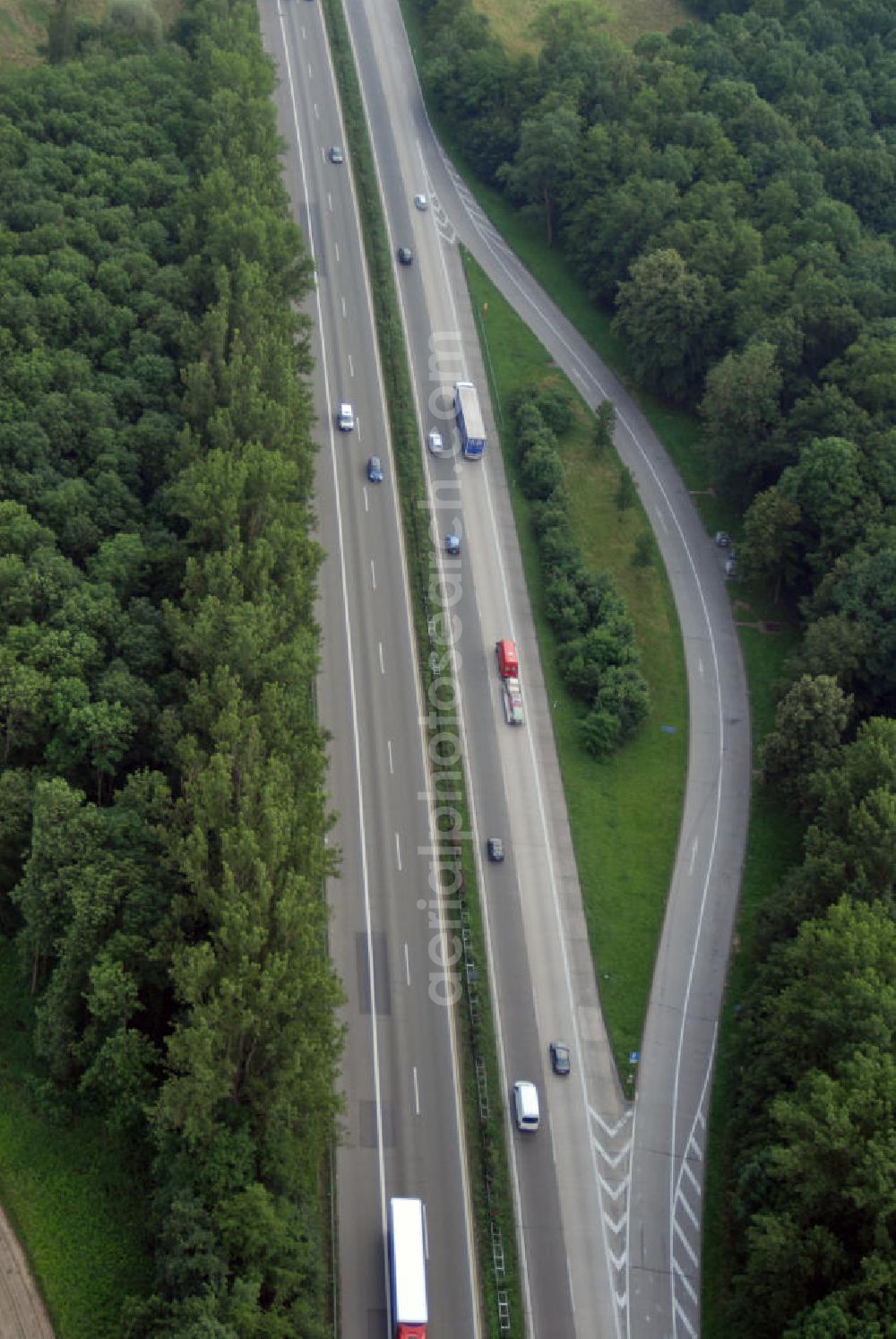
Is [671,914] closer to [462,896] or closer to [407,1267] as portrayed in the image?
[462,896]

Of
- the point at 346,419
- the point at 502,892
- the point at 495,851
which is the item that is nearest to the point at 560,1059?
the point at 502,892

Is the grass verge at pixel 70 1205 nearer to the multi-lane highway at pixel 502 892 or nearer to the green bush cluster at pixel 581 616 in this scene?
the multi-lane highway at pixel 502 892

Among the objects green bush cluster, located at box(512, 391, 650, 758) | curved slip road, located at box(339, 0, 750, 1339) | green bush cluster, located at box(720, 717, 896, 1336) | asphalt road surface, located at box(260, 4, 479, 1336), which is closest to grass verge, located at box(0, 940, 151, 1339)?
asphalt road surface, located at box(260, 4, 479, 1336)

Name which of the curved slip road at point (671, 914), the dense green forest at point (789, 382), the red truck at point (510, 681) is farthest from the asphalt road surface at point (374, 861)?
the dense green forest at point (789, 382)

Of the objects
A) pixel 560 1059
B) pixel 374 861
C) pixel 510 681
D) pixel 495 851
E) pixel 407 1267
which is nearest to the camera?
pixel 407 1267

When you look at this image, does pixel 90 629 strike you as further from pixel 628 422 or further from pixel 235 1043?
pixel 628 422

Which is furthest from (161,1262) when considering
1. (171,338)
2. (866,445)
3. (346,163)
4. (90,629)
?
(346,163)

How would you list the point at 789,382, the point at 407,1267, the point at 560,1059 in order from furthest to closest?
the point at 789,382
the point at 560,1059
the point at 407,1267
